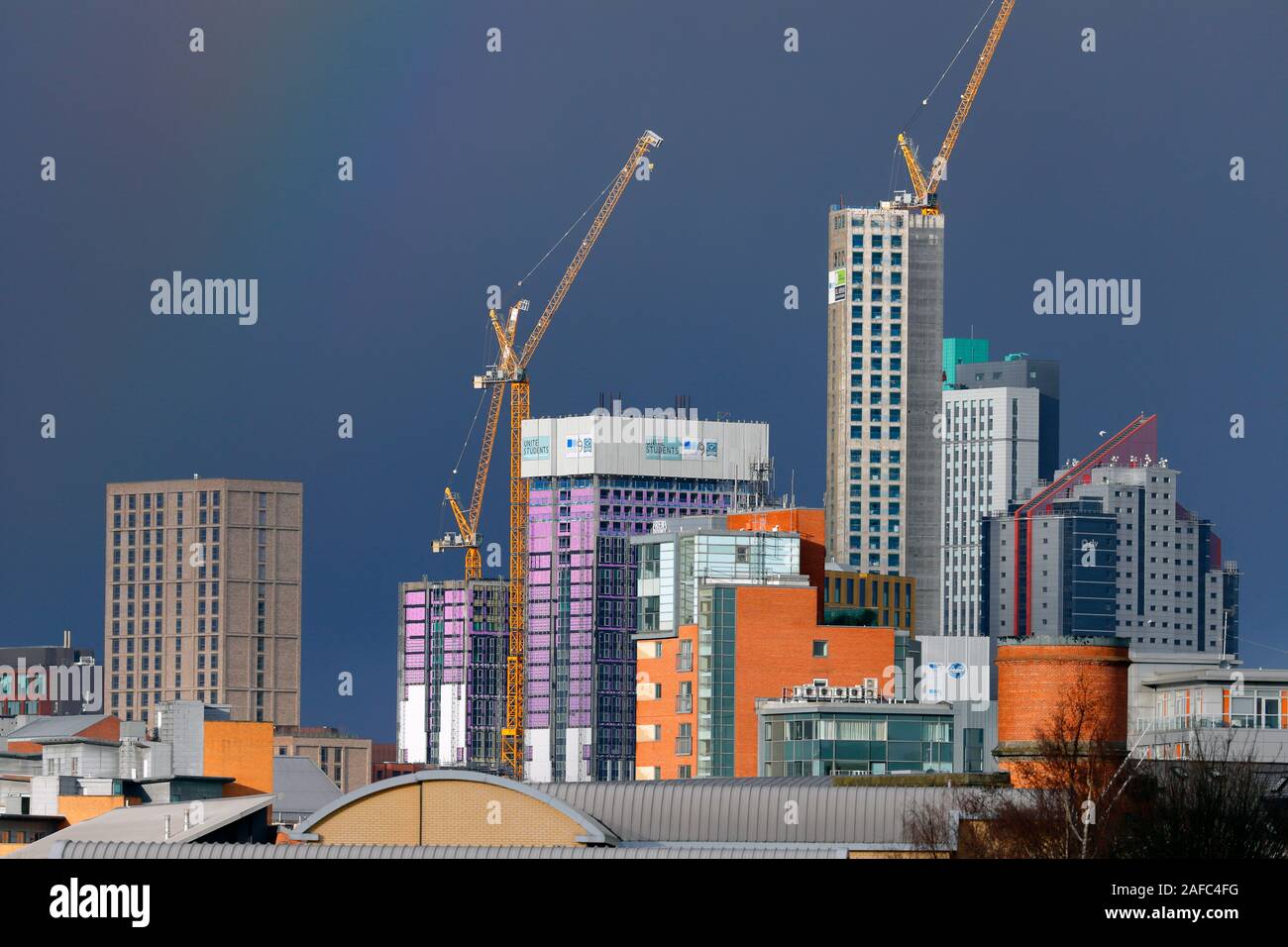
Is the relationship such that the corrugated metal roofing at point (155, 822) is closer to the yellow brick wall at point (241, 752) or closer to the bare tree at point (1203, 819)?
the bare tree at point (1203, 819)

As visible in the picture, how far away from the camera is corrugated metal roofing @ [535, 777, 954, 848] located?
85312 mm

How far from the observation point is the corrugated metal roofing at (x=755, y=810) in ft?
280

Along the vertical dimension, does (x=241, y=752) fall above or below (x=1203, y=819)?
below

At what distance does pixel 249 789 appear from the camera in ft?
505

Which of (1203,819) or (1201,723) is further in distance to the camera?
(1201,723)

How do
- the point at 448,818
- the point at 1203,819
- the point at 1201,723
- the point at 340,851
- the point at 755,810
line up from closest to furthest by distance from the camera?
1. the point at 340,851
2. the point at 1203,819
3. the point at 448,818
4. the point at 755,810
5. the point at 1201,723

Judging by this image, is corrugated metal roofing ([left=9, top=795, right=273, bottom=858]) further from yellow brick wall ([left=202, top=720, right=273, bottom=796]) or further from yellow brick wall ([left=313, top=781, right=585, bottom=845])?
yellow brick wall ([left=202, top=720, right=273, bottom=796])

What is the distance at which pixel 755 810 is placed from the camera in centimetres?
8950

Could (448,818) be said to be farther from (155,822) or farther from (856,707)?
(856,707)

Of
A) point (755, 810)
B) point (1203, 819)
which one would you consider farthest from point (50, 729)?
point (1203, 819)

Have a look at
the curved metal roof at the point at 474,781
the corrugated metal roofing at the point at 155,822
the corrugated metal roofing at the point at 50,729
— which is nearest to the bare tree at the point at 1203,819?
the curved metal roof at the point at 474,781

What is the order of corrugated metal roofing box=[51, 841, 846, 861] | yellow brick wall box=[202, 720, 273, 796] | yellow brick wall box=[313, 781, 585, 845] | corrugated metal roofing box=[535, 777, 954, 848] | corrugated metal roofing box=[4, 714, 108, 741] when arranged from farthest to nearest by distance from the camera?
corrugated metal roofing box=[4, 714, 108, 741]
yellow brick wall box=[202, 720, 273, 796]
corrugated metal roofing box=[535, 777, 954, 848]
yellow brick wall box=[313, 781, 585, 845]
corrugated metal roofing box=[51, 841, 846, 861]

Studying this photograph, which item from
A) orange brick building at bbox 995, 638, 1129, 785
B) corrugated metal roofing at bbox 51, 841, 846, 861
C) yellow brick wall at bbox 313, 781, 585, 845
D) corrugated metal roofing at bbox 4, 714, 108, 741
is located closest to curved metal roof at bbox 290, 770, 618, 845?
yellow brick wall at bbox 313, 781, 585, 845
